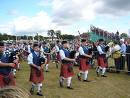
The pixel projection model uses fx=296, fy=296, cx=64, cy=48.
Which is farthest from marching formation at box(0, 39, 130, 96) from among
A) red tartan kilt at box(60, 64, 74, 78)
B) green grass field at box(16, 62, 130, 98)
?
green grass field at box(16, 62, 130, 98)

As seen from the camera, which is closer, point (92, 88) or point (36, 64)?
point (36, 64)

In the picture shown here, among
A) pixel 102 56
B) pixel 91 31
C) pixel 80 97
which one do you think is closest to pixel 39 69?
pixel 80 97

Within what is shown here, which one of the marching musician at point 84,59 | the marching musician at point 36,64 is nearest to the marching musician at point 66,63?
the marching musician at point 36,64

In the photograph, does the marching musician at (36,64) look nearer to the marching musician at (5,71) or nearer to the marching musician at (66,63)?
the marching musician at (66,63)

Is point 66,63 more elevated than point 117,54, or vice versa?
point 117,54

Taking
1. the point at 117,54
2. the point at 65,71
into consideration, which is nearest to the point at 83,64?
the point at 65,71

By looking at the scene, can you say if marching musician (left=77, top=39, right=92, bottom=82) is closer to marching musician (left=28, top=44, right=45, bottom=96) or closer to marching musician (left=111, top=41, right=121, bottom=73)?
marching musician (left=111, top=41, right=121, bottom=73)

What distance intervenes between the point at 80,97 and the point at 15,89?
24.4ft

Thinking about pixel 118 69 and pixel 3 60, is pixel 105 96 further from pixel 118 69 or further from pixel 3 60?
pixel 118 69

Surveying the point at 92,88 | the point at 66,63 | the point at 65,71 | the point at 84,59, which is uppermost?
the point at 84,59

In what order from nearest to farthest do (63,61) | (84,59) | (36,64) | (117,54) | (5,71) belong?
(5,71) → (36,64) → (63,61) → (84,59) → (117,54)

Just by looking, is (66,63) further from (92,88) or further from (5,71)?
(5,71)

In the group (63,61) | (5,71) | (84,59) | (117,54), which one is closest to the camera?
(5,71)

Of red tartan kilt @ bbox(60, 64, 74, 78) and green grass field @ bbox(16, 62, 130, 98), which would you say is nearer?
green grass field @ bbox(16, 62, 130, 98)
